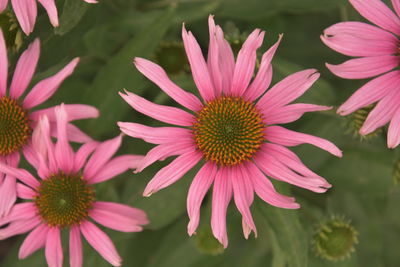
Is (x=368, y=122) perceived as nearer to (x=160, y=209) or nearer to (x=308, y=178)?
(x=308, y=178)

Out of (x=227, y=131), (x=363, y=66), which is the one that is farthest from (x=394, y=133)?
(x=227, y=131)

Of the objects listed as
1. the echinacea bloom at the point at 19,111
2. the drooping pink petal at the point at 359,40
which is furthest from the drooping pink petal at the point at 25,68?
the drooping pink petal at the point at 359,40

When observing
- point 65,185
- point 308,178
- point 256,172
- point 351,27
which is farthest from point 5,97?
point 351,27

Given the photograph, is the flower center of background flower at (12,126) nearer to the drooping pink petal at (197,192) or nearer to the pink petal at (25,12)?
the pink petal at (25,12)

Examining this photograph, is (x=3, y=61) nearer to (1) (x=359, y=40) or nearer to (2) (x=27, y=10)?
(2) (x=27, y=10)

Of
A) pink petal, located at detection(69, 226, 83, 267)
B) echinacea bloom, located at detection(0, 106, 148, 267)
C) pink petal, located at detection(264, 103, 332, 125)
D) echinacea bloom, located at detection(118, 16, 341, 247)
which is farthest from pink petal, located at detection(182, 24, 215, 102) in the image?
pink petal, located at detection(69, 226, 83, 267)

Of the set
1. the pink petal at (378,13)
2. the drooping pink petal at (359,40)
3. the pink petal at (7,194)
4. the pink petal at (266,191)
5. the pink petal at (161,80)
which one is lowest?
the pink petal at (7,194)

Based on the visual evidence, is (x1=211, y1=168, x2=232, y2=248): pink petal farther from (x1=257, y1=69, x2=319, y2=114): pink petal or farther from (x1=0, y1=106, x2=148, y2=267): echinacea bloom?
(x1=0, y1=106, x2=148, y2=267): echinacea bloom
